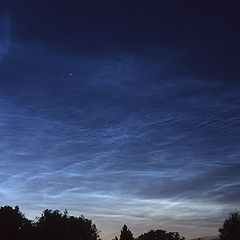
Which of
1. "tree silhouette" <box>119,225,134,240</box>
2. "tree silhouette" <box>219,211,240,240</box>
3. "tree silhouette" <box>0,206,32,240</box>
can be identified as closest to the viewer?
"tree silhouette" <box>219,211,240,240</box>

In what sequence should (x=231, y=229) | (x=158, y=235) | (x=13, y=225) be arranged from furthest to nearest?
(x=158, y=235) < (x=13, y=225) < (x=231, y=229)

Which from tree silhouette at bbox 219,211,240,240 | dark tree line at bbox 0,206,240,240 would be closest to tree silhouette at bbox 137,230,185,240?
dark tree line at bbox 0,206,240,240

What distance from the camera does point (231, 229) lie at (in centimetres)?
8319

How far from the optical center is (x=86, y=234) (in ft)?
357

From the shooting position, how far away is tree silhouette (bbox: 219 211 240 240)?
82188mm

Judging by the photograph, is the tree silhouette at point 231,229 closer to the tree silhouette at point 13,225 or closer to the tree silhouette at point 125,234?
the tree silhouette at point 125,234

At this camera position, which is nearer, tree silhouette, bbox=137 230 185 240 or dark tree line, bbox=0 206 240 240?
dark tree line, bbox=0 206 240 240

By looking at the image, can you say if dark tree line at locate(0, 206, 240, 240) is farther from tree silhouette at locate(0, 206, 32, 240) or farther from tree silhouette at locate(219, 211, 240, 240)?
tree silhouette at locate(219, 211, 240, 240)

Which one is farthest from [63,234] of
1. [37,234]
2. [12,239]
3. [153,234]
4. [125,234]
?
[153,234]

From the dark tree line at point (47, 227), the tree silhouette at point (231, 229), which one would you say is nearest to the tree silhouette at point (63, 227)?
the dark tree line at point (47, 227)

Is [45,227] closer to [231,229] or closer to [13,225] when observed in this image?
[13,225]

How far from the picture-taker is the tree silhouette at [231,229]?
82.2m

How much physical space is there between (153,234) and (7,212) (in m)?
80.8

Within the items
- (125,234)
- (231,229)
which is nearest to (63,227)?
(125,234)
